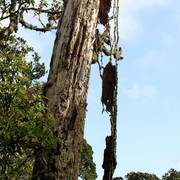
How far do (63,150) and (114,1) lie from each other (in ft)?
8.07

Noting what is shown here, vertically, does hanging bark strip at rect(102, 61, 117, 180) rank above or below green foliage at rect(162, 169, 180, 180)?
below

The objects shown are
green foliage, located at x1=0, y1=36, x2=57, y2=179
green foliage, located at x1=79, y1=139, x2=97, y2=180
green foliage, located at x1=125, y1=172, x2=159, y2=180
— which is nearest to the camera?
green foliage, located at x1=0, y1=36, x2=57, y2=179

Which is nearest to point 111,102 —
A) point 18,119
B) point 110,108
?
point 110,108

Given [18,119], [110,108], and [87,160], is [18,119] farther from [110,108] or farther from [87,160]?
[87,160]

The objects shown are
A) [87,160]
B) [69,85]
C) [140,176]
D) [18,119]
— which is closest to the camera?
[18,119]

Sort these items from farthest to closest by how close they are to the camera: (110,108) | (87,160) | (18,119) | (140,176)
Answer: (140,176) → (87,160) → (110,108) → (18,119)

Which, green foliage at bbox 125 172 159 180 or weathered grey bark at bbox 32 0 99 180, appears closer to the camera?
weathered grey bark at bbox 32 0 99 180

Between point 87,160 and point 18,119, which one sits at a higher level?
point 87,160

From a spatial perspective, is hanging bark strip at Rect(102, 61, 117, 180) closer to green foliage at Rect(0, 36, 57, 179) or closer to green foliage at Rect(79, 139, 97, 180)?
green foliage at Rect(0, 36, 57, 179)

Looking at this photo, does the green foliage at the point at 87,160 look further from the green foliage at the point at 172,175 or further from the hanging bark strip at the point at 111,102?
the hanging bark strip at the point at 111,102

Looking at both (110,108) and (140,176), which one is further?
(140,176)

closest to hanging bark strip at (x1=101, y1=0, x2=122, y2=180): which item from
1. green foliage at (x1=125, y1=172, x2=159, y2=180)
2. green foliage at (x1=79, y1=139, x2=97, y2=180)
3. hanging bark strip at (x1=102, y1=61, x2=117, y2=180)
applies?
hanging bark strip at (x1=102, y1=61, x2=117, y2=180)

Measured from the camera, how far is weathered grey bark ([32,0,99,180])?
3.41 m

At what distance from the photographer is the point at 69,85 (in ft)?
12.5
